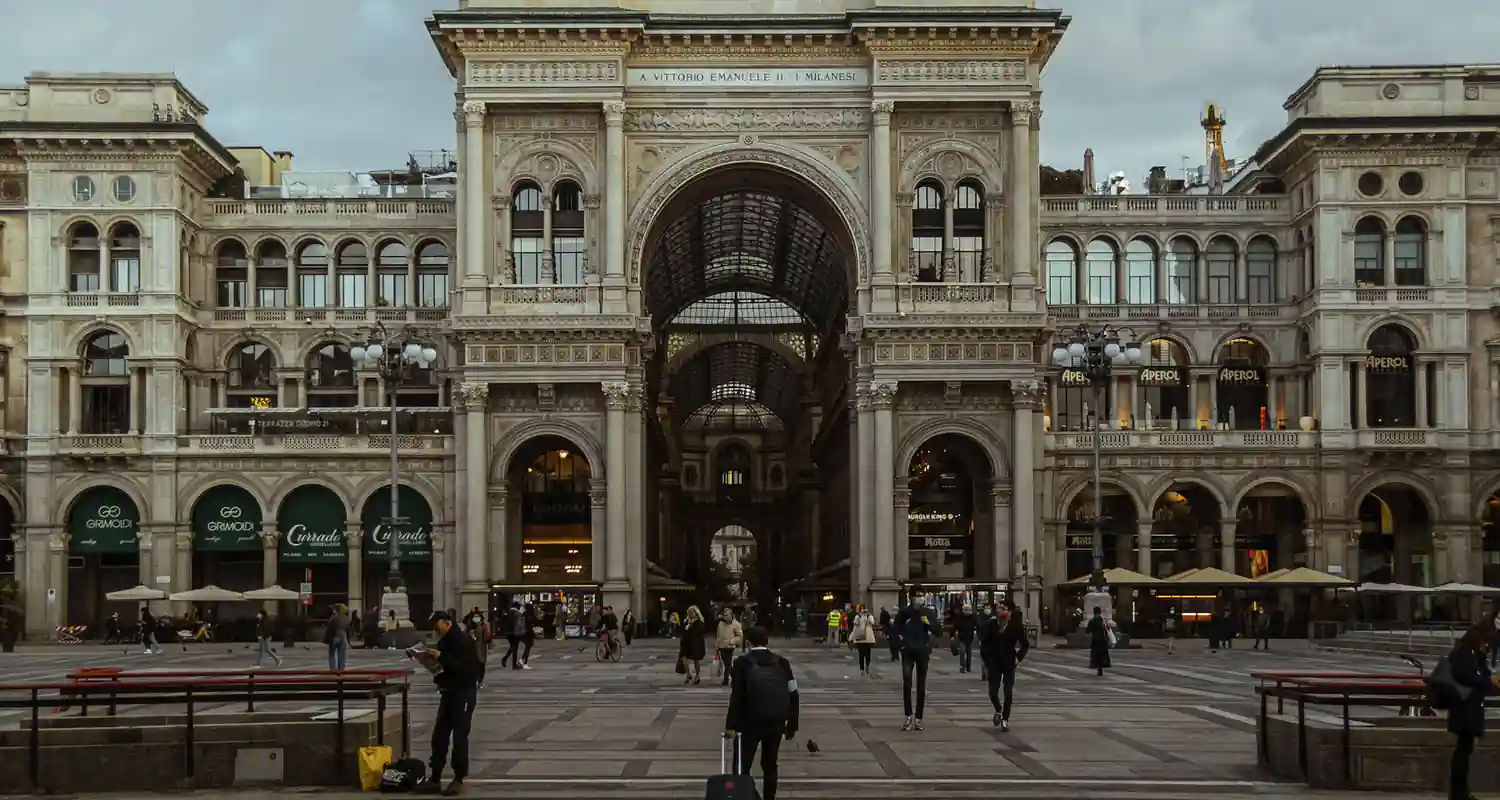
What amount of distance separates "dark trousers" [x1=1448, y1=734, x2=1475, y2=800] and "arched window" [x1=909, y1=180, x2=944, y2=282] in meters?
60.5

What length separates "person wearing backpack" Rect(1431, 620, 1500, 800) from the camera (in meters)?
20.0

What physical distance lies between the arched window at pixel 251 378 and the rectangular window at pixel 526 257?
51.3 ft

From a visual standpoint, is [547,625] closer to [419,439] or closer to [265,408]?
[419,439]

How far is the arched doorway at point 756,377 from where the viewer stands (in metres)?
87.8

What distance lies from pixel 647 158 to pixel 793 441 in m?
71.9

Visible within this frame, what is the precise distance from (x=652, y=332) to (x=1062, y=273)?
1978 cm

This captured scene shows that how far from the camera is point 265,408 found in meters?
87.1

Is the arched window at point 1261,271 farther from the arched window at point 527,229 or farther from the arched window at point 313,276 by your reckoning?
the arched window at point 313,276

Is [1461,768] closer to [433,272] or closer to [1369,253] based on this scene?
[1369,253]

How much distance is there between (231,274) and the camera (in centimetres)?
8994

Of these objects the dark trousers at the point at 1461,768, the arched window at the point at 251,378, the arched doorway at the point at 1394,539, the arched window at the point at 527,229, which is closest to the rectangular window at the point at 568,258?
the arched window at the point at 527,229

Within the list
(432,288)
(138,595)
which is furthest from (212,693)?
(432,288)

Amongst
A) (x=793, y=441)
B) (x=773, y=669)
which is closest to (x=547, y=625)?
(x=773, y=669)

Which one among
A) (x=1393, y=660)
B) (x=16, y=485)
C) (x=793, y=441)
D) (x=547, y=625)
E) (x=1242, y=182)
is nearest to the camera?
(x=1393, y=660)
